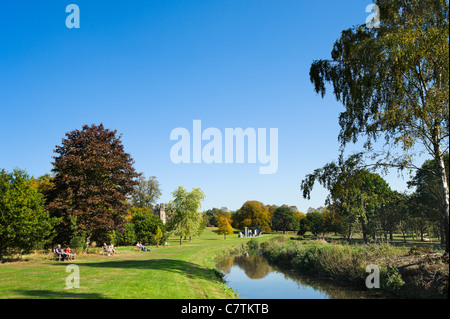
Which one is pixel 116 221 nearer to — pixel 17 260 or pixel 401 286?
pixel 17 260

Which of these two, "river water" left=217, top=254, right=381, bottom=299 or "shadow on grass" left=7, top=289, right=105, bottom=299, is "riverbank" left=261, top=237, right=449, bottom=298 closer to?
"river water" left=217, top=254, right=381, bottom=299

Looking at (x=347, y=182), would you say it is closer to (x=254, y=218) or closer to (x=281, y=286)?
(x=281, y=286)

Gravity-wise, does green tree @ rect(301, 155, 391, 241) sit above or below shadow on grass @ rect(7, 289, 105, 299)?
above

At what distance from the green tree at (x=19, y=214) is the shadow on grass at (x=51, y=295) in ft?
36.9

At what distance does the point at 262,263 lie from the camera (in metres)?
31.3

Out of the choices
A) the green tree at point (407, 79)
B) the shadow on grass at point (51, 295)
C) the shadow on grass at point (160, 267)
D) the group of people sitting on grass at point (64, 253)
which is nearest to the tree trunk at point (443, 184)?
the green tree at point (407, 79)

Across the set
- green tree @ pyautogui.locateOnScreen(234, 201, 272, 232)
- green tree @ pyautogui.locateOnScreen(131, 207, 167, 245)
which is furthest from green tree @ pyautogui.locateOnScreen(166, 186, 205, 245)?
green tree @ pyautogui.locateOnScreen(234, 201, 272, 232)

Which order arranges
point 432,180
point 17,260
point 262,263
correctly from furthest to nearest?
point 432,180, point 262,263, point 17,260

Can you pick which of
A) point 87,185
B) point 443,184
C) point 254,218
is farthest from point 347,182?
point 254,218

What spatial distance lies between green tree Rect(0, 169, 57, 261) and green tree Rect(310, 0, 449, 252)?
21796 mm

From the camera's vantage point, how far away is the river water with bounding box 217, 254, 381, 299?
16.4m

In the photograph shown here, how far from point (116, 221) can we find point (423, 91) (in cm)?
2697

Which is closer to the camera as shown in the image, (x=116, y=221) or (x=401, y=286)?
(x=401, y=286)
